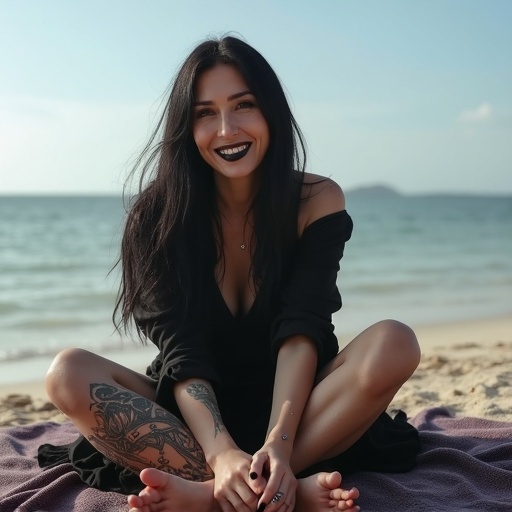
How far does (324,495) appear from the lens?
8.13 feet

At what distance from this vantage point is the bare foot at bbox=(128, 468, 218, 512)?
7.91 ft

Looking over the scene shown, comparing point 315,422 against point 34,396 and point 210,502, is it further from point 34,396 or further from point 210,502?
point 34,396

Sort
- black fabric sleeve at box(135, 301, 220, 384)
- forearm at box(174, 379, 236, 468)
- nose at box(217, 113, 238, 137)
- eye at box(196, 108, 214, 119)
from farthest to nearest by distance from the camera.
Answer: eye at box(196, 108, 214, 119) → nose at box(217, 113, 238, 137) → black fabric sleeve at box(135, 301, 220, 384) → forearm at box(174, 379, 236, 468)

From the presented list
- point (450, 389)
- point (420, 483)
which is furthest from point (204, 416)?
point (450, 389)

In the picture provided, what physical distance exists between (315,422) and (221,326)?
0.57 meters

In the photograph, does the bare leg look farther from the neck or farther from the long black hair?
the neck

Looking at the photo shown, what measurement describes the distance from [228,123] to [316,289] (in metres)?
0.71

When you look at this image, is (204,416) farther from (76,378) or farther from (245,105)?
(245,105)

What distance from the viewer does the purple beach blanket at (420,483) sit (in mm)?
2875

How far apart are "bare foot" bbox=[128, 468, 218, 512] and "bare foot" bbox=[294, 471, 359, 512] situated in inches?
11.2

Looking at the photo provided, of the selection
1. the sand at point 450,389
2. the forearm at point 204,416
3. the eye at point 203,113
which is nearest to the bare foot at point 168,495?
the forearm at point 204,416

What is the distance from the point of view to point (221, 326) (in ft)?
10.6

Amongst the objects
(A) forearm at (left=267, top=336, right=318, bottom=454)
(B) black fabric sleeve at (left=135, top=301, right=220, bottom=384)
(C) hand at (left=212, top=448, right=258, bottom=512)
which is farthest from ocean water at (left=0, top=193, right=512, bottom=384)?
(C) hand at (left=212, top=448, right=258, bottom=512)

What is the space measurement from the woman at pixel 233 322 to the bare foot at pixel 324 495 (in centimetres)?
14
